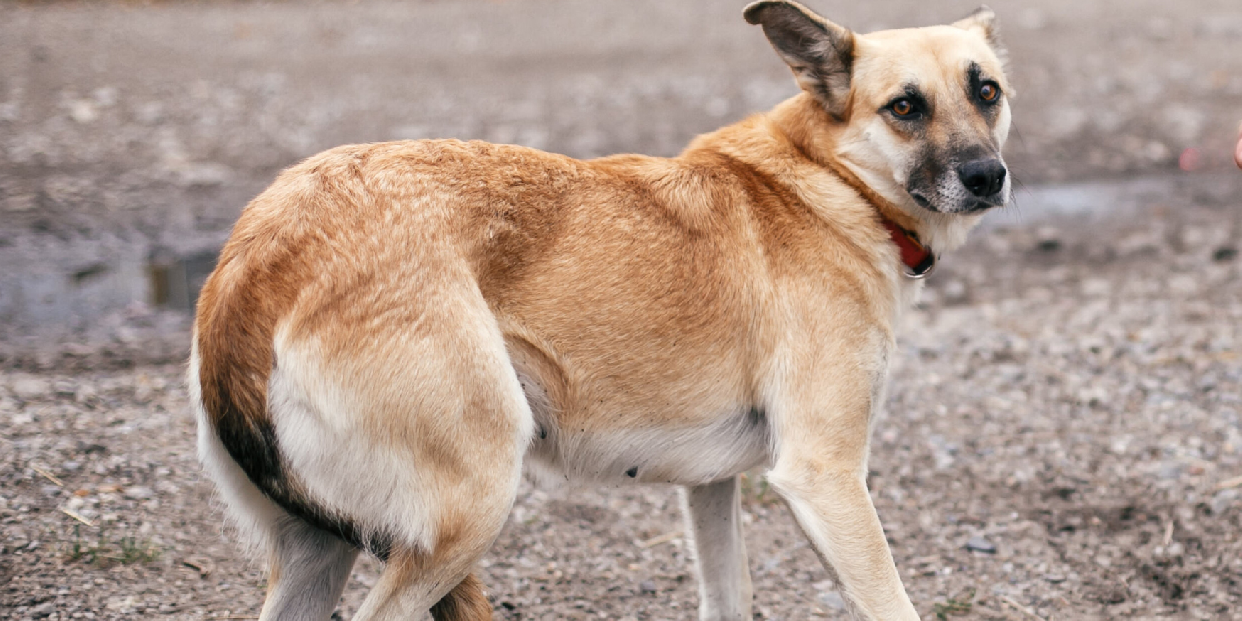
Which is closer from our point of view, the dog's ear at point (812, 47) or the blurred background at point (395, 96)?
the dog's ear at point (812, 47)

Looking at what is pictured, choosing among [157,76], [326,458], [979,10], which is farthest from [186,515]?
[157,76]

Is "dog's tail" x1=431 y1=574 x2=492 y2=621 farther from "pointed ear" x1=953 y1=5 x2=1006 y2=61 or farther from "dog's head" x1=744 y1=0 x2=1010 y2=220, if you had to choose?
"pointed ear" x1=953 y1=5 x2=1006 y2=61

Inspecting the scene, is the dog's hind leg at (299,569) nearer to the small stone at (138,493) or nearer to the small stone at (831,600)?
the small stone at (138,493)

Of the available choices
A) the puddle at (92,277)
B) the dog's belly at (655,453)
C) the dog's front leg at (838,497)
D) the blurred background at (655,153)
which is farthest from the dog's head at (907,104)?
the puddle at (92,277)

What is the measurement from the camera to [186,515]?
4113mm

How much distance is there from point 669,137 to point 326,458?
646 cm

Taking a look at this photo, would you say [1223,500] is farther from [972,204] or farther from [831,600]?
[972,204]

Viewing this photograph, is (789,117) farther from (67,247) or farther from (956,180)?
(67,247)

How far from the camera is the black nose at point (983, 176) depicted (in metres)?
3.19

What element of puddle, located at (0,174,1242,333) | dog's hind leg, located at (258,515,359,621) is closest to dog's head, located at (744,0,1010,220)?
dog's hind leg, located at (258,515,359,621)

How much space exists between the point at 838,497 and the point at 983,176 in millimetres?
1009

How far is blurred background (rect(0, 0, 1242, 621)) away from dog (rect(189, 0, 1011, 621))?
3.20 ft

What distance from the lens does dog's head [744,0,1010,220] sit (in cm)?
326

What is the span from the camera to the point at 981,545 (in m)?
4.29
